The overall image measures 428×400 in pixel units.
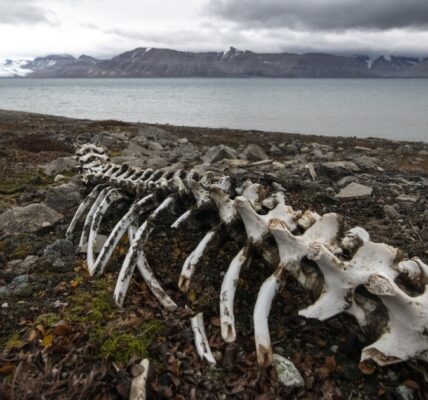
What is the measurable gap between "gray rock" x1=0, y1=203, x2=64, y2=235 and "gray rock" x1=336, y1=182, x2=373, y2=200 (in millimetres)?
4630

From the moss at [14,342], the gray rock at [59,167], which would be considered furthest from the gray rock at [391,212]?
the gray rock at [59,167]

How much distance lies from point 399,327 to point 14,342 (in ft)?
8.75

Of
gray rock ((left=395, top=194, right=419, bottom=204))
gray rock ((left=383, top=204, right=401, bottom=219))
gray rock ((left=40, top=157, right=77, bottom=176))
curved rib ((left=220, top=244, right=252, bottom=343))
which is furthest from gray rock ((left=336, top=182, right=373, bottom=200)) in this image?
gray rock ((left=40, top=157, right=77, bottom=176))

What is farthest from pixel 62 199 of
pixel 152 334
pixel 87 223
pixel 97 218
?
pixel 152 334

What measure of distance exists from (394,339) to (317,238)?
→ 33.6 inches

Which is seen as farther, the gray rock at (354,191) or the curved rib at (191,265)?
the gray rock at (354,191)

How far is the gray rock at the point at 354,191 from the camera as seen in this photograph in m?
6.93

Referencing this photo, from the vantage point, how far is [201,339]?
299 cm

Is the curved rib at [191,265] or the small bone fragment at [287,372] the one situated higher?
the curved rib at [191,265]

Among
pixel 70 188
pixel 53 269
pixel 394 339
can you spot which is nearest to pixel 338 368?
pixel 394 339

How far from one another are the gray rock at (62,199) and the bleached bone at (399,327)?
16.8 feet

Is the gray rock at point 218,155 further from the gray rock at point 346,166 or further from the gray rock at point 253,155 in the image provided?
the gray rock at point 346,166

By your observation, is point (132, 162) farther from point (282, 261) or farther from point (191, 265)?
point (282, 261)

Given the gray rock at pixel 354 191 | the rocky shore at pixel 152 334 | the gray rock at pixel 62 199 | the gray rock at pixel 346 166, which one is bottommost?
the gray rock at pixel 346 166
